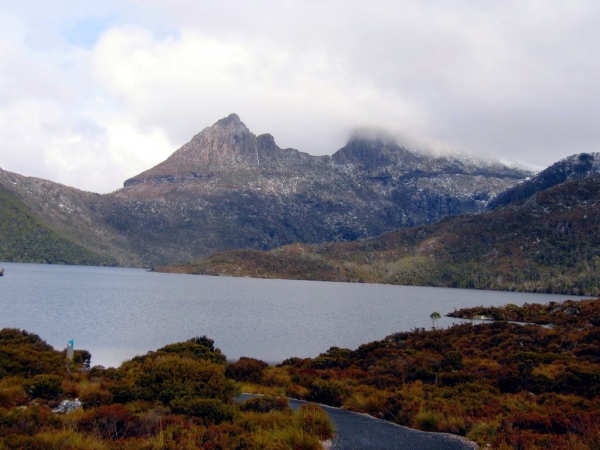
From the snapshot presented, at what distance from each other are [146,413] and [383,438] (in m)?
6.71

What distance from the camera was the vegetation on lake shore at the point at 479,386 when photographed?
49.4ft

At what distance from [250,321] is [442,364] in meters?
43.9

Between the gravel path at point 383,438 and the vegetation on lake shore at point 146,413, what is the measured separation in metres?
0.81

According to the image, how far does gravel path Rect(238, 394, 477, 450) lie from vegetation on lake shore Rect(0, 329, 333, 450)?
2.64 ft

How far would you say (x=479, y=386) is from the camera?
21844 mm

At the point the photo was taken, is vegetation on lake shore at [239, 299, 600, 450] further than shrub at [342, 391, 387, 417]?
No

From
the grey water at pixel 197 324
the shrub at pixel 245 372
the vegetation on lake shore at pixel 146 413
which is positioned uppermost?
the vegetation on lake shore at pixel 146 413

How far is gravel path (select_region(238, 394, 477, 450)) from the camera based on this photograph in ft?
48.1

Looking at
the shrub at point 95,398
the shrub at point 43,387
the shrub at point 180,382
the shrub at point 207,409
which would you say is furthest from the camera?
the shrub at point 43,387

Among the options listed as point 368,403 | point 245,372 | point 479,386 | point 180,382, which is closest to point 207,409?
point 180,382

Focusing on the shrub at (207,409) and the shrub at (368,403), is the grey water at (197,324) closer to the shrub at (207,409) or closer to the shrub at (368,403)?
the shrub at (368,403)

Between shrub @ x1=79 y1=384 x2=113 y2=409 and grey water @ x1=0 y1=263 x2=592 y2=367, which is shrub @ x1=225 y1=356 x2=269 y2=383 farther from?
grey water @ x1=0 y1=263 x2=592 y2=367

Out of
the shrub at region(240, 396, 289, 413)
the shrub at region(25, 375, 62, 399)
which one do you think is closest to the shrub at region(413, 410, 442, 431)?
the shrub at region(240, 396, 289, 413)

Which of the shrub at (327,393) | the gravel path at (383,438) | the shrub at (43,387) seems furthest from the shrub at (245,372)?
the shrub at (43,387)
